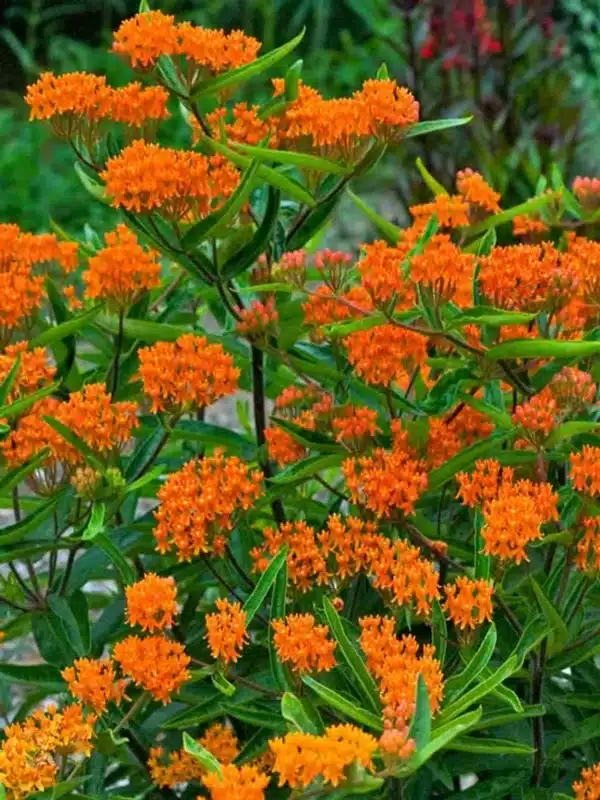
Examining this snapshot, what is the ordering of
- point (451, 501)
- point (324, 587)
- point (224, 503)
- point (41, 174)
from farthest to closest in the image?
point (41, 174) → point (451, 501) → point (324, 587) → point (224, 503)

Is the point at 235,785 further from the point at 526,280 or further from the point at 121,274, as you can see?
the point at 121,274

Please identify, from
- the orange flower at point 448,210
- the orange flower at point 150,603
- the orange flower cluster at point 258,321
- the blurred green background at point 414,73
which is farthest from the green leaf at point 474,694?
the blurred green background at point 414,73

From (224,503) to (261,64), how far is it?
583 millimetres

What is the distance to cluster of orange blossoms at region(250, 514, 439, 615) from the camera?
5.07ft

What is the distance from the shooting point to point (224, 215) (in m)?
1.69

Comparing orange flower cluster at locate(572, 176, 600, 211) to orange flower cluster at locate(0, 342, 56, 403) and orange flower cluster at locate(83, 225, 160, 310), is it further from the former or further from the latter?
orange flower cluster at locate(0, 342, 56, 403)

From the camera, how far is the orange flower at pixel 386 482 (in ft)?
5.34

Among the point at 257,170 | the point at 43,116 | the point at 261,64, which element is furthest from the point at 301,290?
the point at 43,116

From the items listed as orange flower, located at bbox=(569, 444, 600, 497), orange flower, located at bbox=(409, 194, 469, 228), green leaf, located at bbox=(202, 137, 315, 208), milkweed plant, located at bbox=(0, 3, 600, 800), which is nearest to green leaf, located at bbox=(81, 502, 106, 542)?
milkweed plant, located at bbox=(0, 3, 600, 800)

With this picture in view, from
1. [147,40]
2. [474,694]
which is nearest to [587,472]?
[474,694]

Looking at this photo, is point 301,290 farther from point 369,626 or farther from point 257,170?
point 369,626

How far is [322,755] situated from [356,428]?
1.90ft

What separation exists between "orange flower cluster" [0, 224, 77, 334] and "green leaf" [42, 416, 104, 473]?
0.26 metres

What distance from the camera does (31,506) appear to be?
196 centimetres
